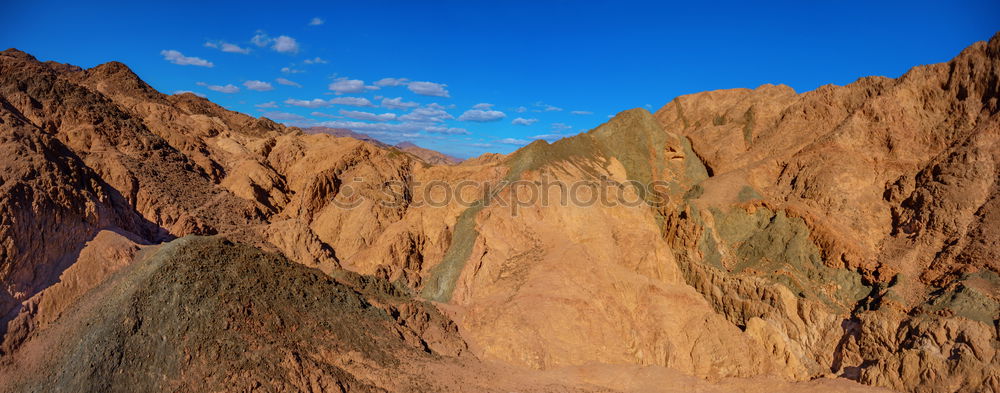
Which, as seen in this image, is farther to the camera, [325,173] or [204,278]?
[325,173]

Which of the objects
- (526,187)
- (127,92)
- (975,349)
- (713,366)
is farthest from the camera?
(127,92)

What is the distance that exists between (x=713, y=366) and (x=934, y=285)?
7350 mm

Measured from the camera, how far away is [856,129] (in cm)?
2222

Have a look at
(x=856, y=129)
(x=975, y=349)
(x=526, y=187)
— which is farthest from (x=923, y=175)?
(x=526, y=187)

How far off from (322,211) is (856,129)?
85.0 feet

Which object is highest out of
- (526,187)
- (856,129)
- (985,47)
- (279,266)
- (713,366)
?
(985,47)

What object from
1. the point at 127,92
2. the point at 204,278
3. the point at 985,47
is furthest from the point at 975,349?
the point at 127,92

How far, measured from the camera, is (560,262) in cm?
1897

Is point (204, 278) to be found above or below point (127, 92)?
below

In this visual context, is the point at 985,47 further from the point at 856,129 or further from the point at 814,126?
the point at 814,126

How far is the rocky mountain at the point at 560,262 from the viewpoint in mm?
14258

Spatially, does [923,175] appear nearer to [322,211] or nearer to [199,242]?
[199,242]

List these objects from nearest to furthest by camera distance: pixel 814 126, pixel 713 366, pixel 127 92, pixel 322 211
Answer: pixel 713 366
pixel 814 126
pixel 322 211
pixel 127 92

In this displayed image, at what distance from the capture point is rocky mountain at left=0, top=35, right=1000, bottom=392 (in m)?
14.3
